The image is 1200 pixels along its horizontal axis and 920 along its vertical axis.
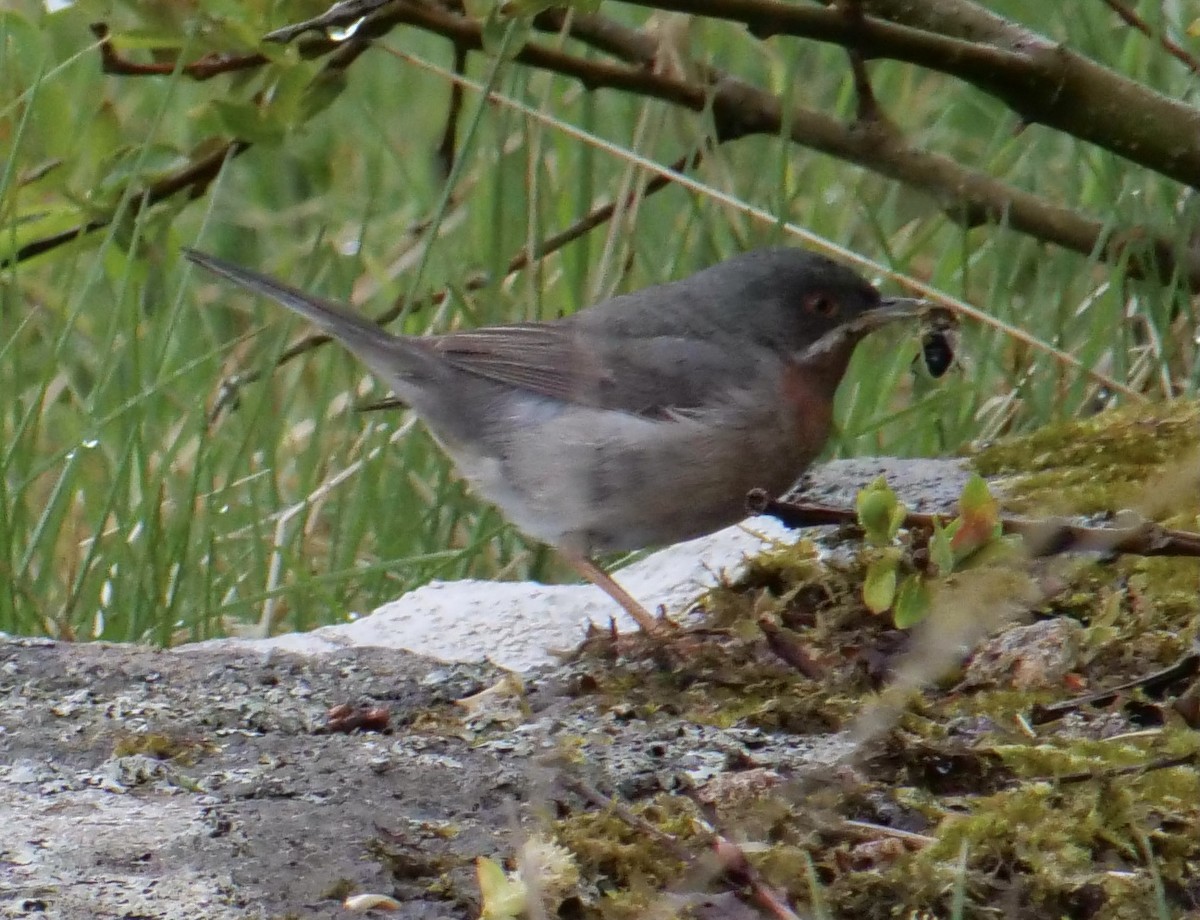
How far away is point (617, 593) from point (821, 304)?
58.2 inches

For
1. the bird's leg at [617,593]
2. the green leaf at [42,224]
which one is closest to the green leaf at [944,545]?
the bird's leg at [617,593]

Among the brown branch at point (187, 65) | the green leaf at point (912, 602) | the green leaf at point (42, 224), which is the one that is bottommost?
the green leaf at point (912, 602)

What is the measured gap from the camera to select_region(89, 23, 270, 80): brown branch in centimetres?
438

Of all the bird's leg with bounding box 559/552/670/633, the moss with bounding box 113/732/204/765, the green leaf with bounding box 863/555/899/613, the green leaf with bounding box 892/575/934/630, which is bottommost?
the bird's leg with bounding box 559/552/670/633

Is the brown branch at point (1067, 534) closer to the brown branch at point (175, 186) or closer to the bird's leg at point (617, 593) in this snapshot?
the bird's leg at point (617, 593)

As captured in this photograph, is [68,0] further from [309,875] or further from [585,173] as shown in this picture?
[309,875]

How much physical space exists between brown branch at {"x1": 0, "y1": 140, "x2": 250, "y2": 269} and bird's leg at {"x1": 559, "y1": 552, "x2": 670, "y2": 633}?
1.57 metres

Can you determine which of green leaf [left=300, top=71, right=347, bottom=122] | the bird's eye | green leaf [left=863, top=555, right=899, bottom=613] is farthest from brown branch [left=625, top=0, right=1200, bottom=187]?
green leaf [left=863, top=555, right=899, bottom=613]

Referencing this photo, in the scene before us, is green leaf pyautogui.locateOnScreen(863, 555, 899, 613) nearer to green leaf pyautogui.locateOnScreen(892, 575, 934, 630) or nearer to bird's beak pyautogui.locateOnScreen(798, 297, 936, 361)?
green leaf pyautogui.locateOnScreen(892, 575, 934, 630)

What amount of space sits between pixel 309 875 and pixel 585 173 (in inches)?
140

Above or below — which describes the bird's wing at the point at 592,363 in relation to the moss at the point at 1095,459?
above

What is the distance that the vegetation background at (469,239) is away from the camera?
13.5 feet

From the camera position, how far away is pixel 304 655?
3.05 meters

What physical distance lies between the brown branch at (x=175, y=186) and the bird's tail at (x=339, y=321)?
0.33m
